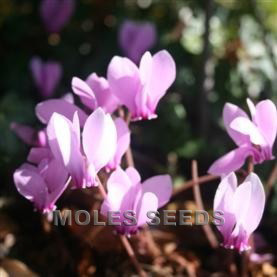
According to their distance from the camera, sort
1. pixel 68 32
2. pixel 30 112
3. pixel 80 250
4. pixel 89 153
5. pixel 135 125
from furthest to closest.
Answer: pixel 68 32
pixel 135 125
pixel 30 112
pixel 80 250
pixel 89 153

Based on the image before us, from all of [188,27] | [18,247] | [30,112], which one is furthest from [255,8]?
[18,247]

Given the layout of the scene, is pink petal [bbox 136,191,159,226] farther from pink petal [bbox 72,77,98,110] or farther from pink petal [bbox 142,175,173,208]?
pink petal [bbox 72,77,98,110]

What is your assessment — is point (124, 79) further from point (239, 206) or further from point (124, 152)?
point (239, 206)

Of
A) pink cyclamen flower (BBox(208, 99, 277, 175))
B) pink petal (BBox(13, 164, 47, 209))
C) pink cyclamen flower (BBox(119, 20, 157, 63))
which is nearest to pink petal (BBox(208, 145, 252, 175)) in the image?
pink cyclamen flower (BBox(208, 99, 277, 175))

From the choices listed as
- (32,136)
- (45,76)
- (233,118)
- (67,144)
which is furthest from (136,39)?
(67,144)

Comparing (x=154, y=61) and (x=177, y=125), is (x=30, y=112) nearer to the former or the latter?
(x=177, y=125)

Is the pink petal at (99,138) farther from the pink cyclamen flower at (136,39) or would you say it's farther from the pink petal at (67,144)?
the pink cyclamen flower at (136,39)
